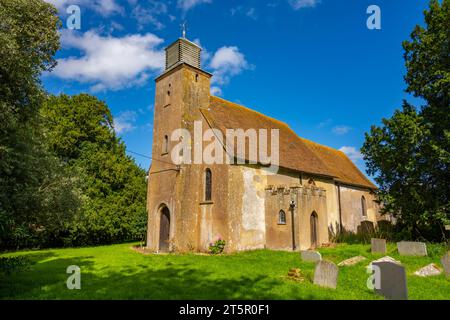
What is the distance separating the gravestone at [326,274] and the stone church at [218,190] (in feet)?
29.4

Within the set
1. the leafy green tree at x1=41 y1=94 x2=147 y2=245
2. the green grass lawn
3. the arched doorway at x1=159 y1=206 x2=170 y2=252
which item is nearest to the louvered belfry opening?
the arched doorway at x1=159 y1=206 x2=170 y2=252

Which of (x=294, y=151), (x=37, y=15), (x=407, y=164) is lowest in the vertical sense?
(x=407, y=164)

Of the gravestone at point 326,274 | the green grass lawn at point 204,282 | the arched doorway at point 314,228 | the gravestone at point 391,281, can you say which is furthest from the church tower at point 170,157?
the gravestone at point 391,281

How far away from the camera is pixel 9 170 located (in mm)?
9914

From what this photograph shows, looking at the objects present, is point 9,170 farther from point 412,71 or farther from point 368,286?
point 412,71

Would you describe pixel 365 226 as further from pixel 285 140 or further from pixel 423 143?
pixel 423 143

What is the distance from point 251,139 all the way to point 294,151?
449 cm

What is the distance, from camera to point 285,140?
2558 cm

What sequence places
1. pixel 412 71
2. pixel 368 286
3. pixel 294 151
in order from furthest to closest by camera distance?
pixel 294 151 → pixel 412 71 → pixel 368 286

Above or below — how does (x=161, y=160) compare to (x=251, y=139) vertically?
below

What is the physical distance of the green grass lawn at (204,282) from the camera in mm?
8656
